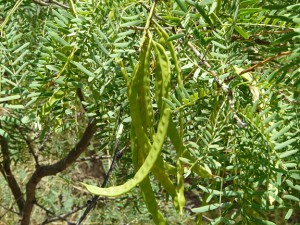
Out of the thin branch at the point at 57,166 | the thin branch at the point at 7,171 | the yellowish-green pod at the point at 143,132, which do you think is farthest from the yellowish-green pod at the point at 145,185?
the thin branch at the point at 7,171

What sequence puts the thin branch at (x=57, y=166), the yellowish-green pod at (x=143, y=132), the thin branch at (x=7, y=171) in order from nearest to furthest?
the yellowish-green pod at (x=143, y=132), the thin branch at (x=57, y=166), the thin branch at (x=7, y=171)

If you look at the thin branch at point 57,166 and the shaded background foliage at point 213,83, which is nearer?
the shaded background foliage at point 213,83

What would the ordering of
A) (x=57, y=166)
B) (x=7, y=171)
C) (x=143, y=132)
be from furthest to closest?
(x=7, y=171)
(x=57, y=166)
(x=143, y=132)

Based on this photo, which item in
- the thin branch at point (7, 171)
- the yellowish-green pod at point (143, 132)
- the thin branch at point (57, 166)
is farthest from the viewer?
the thin branch at point (7, 171)

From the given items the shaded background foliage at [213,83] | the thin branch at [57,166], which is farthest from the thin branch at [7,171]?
the shaded background foliage at [213,83]

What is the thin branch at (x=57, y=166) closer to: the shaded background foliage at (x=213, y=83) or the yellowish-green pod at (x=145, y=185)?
the shaded background foliage at (x=213, y=83)

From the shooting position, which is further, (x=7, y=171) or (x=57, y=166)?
(x=7, y=171)

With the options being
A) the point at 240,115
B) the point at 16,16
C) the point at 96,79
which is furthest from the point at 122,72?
the point at 16,16

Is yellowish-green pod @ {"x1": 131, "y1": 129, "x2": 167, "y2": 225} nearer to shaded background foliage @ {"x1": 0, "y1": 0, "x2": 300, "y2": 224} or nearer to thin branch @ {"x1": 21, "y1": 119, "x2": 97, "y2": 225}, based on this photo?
shaded background foliage @ {"x1": 0, "y1": 0, "x2": 300, "y2": 224}

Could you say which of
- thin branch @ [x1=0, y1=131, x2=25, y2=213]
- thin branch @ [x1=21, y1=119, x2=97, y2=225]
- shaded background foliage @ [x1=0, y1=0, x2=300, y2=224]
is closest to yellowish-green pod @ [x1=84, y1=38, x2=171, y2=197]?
shaded background foliage @ [x1=0, y1=0, x2=300, y2=224]

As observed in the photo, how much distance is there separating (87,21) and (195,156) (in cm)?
21

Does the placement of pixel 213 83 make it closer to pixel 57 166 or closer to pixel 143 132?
pixel 143 132

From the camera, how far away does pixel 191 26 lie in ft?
2.12

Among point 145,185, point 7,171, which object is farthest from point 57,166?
point 145,185
